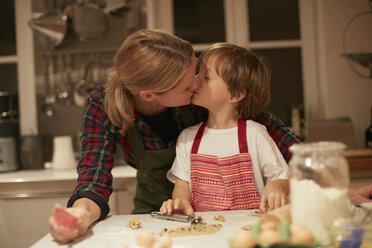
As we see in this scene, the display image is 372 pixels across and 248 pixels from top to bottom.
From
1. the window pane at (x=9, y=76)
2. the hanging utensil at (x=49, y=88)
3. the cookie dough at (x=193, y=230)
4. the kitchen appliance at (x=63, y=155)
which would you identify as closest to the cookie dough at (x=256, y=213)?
the cookie dough at (x=193, y=230)

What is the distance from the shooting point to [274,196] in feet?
3.39

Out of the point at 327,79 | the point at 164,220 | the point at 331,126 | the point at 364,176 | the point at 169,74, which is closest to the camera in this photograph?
the point at 164,220

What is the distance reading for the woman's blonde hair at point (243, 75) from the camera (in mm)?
1296

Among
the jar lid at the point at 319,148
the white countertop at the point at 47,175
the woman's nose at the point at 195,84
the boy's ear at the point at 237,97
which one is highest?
the woman's nose at the point at 195,84

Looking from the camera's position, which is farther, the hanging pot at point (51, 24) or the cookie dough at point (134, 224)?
the hanging pot at point (51, 24)

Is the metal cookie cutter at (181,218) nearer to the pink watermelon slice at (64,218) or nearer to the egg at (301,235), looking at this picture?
the pink watermelon slice at (64,218)

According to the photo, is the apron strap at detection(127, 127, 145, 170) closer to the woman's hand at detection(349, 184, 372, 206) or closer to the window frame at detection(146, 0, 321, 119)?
the woman's hand at detection(349, 184, 372, 206)

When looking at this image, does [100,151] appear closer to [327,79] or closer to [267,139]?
[267,139]

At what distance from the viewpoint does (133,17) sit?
257cm

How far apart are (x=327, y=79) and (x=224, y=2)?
81 cm

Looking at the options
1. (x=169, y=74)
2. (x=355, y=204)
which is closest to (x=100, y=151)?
(x=169, y=74)

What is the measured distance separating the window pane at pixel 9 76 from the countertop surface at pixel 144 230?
1987 millimetres

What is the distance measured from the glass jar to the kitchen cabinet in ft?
4.86

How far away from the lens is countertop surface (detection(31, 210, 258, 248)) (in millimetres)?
792
